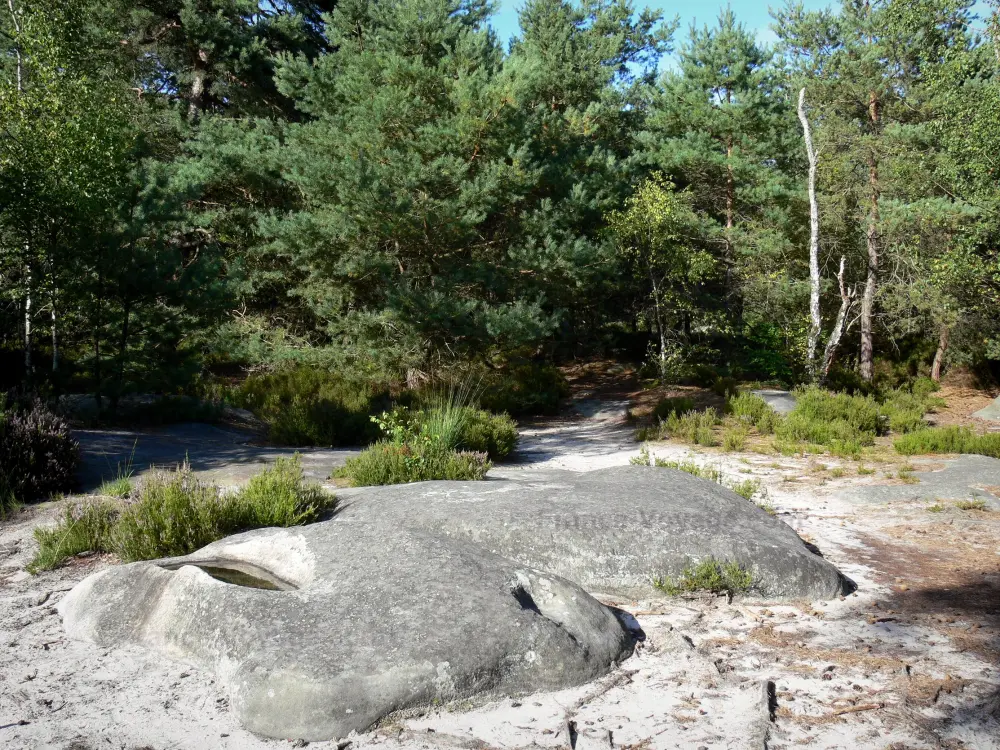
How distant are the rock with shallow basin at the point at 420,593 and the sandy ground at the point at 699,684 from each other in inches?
4.4

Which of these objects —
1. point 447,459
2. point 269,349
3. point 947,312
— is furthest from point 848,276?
point 447,459

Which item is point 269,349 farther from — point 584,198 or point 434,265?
point 584,198

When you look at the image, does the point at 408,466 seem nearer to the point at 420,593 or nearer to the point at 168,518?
the point at 168,518

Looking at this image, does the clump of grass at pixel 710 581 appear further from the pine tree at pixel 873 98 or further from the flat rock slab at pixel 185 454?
the pine tree at pixel 873 98

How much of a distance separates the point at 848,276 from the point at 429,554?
61.4ft

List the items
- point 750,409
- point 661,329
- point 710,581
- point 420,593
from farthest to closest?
point 661,329 < point 750,409 < point 710,581 < point 420,593

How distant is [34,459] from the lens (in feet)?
21.8

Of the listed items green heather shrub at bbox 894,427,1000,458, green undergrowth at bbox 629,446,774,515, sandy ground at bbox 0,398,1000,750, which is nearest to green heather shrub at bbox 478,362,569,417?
green undergrowth at bbox 629,446,774,515

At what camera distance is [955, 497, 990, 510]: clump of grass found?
6930 millimetres

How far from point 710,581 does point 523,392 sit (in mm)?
10672

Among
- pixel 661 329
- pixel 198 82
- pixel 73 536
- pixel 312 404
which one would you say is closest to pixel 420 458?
pixel 73 536

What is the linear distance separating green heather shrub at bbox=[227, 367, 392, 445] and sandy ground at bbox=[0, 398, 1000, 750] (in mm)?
4950

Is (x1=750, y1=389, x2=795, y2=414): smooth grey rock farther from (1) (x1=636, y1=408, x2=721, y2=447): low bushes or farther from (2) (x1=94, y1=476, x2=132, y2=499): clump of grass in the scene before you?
(2) (x1=94, y1=476, x2=132, y2=499): clump of grass

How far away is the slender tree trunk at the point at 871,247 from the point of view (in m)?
17.2
